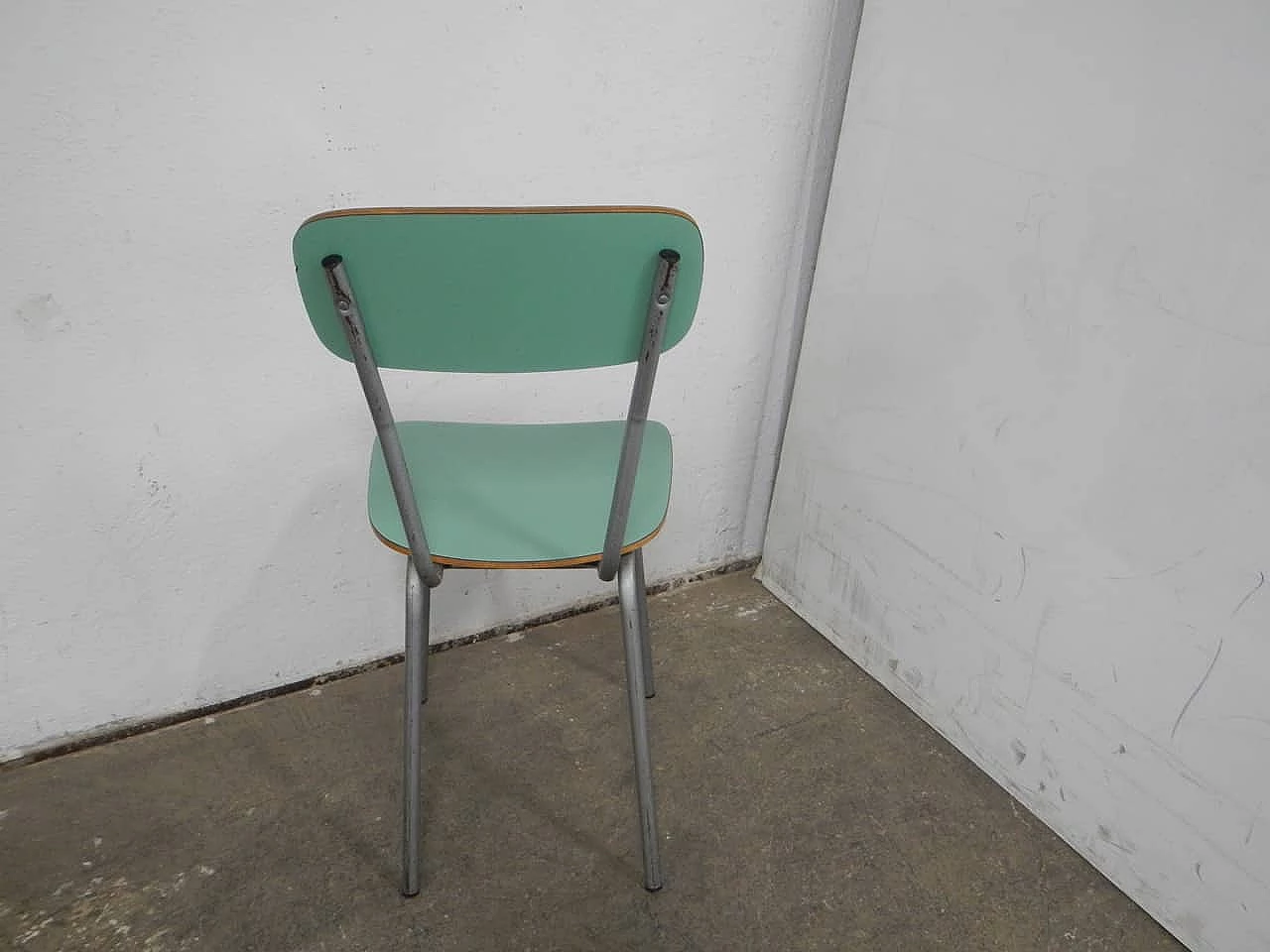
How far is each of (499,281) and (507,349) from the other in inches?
3.6

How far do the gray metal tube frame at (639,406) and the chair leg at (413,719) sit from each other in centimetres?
21

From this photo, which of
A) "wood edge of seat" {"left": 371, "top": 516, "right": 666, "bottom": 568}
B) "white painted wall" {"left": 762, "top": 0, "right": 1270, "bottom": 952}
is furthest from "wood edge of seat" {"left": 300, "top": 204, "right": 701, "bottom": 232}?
"white painted wall" {"left": 762, "top": 0, "right": 1270, "bottom": 952}

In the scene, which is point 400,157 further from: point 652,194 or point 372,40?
point 652,194

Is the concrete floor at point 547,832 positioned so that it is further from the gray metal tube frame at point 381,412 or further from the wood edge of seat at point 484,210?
the wood edge of seat at point 484,210

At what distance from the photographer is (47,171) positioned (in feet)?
3.67

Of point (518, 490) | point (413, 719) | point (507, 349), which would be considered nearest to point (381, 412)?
point (507, 349)

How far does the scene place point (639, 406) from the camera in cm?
98

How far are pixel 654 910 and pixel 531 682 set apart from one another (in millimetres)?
470

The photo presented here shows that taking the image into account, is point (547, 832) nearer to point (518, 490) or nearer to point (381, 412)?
point (518, 490)

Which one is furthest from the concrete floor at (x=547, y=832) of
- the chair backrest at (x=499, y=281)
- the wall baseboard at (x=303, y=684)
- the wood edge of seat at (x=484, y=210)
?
the wood edge of seat at (x=484, y=210)

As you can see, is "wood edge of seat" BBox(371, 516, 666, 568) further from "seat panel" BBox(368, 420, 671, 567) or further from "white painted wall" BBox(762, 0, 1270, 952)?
"white painted wall" BBox(762, 0, 1270, 952)

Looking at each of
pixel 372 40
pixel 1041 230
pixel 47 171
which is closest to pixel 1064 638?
pixel 1041 230

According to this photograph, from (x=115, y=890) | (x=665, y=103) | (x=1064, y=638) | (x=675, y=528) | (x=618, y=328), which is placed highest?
(x=665, y=103)

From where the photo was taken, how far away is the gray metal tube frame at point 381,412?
833 mm
